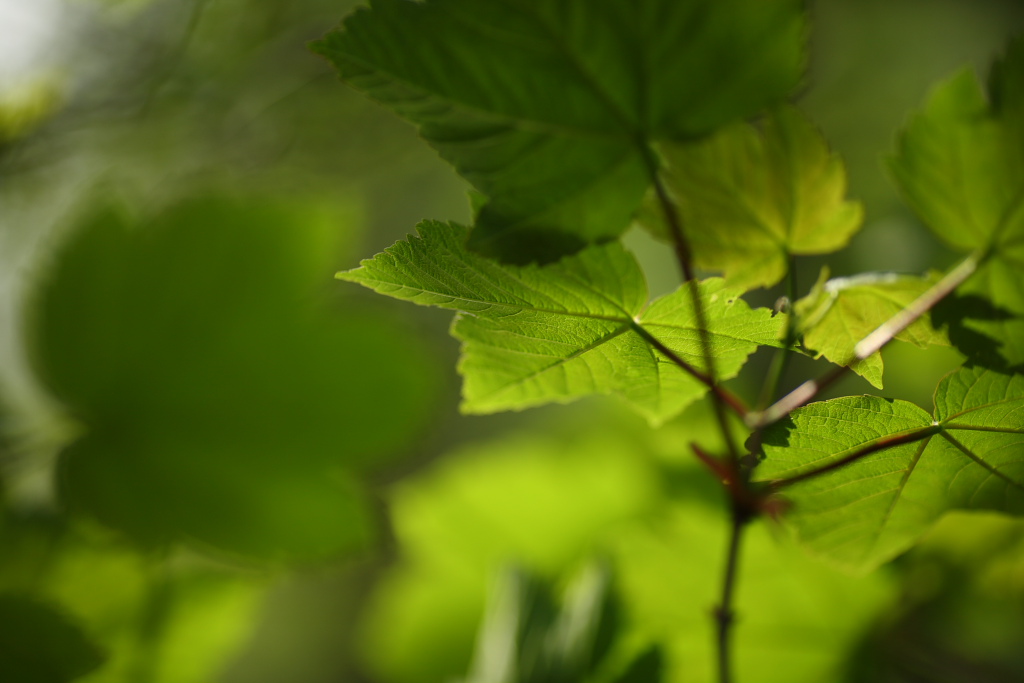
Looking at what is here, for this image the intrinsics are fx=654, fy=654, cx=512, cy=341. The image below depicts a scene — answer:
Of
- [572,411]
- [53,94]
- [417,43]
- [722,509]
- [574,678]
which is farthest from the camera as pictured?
[572,411]

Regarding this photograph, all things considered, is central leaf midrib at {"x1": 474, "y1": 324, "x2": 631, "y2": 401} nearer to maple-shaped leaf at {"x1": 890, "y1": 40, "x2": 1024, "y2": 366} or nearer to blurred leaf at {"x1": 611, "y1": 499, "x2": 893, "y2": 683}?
maple-shaped leaf at {"x1": 890, "y1": 40, "x2": 1024, "y2": 366}

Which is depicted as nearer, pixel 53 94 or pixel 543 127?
pixel 543 127

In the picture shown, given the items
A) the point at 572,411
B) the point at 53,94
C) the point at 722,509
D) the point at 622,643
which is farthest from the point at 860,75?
the point at 53,94

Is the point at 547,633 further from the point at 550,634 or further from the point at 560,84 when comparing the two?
the point at 560,84

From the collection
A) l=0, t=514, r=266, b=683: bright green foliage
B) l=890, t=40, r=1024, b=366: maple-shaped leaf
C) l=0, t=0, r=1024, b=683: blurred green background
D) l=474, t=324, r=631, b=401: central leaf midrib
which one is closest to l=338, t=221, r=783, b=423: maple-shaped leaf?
l=474, t=324, r=631, b=401: central leaf midrib

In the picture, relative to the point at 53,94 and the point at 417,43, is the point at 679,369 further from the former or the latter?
the point at 53,94

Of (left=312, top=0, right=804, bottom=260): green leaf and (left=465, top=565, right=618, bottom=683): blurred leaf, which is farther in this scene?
(left=465, top=565, right=618, bottom=683): blurred leaf

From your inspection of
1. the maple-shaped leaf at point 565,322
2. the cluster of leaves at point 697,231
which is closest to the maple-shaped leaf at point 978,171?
the cluster of leaves at point 697,231

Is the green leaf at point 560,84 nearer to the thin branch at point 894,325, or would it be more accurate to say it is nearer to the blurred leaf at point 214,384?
the thin branch at point 894,325
